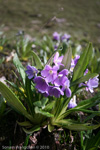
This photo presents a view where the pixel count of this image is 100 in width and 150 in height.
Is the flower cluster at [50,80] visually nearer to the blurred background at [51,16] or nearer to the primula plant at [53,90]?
the primula plant at [53,90]

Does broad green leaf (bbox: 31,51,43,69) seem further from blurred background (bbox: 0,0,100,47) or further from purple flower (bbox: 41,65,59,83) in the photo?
blurred background (bbox: 0,0,100,47)

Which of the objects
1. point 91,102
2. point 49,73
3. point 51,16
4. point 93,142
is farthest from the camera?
point 51,16

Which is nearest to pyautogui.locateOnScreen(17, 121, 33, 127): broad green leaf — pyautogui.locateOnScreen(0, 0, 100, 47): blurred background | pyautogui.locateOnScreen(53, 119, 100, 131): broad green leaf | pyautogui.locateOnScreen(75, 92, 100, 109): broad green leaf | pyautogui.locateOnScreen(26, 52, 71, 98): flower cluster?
pyautogui.locateOnScreen(53, 119, 100, 131): broad green leaf

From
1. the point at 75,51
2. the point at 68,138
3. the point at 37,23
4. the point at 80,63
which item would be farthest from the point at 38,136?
the point at 37,23

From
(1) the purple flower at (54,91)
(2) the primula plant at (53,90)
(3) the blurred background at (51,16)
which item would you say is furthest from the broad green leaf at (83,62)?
(3) the blurred background at (51,16)

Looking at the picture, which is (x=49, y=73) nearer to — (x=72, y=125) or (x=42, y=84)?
(x=42, y=84)

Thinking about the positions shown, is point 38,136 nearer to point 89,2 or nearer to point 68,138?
point 68,138

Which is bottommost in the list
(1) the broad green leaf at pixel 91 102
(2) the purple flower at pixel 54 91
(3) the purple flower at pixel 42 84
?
(1) the broad green leaf at pixel 91 102

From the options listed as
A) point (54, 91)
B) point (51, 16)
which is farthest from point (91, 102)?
point (51, 16)
